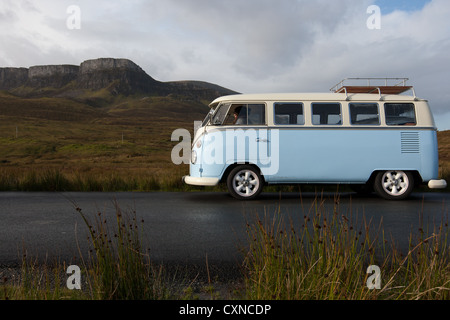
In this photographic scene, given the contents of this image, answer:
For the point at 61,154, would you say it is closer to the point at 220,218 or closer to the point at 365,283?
the point at 220,218

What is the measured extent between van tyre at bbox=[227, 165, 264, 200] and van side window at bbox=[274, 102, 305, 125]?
1.38 m

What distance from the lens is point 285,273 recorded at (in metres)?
2.98

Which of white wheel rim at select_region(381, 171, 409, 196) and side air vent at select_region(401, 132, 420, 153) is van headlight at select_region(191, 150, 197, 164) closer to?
white wheel rim at select_region(381, 171, 409, 196)

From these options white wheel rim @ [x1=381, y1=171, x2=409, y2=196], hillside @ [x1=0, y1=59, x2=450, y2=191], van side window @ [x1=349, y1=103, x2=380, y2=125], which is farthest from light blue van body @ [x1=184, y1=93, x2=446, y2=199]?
hillside @ [x1=0, y1=59, x2=450, y2=191]

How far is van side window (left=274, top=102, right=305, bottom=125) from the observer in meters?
9.04

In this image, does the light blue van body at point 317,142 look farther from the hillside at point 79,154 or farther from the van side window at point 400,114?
the hillside at point 79,154

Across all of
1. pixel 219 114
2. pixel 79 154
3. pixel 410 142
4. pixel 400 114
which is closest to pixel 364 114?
pixel 400 114

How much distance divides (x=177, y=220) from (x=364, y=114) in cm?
532

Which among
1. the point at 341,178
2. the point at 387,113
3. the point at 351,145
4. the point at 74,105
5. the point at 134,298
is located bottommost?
the point at 134,298

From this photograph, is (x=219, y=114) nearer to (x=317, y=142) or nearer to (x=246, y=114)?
(x=246, y=114)

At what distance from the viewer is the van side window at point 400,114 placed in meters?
9.17
